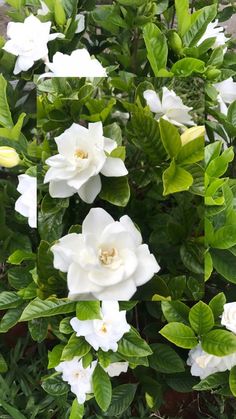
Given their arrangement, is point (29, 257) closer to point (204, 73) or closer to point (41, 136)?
point (41, 136)

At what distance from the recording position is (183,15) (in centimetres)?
120

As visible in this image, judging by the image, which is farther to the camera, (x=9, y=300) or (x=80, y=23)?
(x=80, y=23)

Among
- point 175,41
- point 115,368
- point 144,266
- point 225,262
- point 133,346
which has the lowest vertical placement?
point 115,368

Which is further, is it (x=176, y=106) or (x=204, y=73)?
(x=204, y=73)

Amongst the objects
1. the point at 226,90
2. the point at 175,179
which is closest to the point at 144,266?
the point at 175,179

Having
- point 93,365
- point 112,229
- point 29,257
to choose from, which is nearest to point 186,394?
point 93,365

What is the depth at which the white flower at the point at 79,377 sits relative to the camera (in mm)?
1065

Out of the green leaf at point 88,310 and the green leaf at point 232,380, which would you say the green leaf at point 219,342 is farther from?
the green leaf at point 88,310

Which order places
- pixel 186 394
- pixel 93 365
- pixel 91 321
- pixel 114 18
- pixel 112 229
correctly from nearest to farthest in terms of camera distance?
pixel 112 229, pixel 91 321, pixel 93 365, pixel 114 18, pixel 186 394

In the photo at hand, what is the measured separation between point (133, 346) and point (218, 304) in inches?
6.6

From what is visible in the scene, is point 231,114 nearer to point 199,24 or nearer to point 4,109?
point 199,24

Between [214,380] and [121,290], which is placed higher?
[121,290]

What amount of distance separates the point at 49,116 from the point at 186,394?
31.1 inches

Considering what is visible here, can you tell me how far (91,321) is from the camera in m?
0.92
